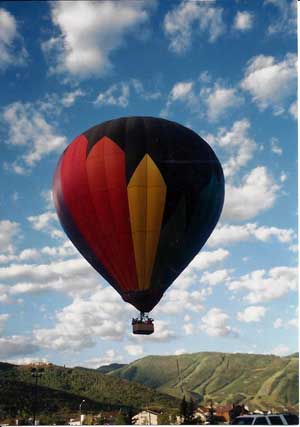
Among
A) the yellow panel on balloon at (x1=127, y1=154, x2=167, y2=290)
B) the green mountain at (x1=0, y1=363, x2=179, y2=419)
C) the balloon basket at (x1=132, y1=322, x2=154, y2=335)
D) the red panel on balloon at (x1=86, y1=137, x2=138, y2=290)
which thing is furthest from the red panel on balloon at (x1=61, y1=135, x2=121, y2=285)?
the green mountain at (x1=0, y1=363, x2=179, y2=419)

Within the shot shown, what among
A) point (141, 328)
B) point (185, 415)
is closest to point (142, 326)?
point (141, 328)

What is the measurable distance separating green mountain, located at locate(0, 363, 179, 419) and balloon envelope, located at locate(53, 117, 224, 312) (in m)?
80.1

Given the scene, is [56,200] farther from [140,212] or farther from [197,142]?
[197,142]

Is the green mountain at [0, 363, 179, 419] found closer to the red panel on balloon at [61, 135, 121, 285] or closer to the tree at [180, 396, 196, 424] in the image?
the tree at [180, 396, 196, 424]

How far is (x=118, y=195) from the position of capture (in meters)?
33.2

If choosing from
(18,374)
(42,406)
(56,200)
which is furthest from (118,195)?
(18,374)

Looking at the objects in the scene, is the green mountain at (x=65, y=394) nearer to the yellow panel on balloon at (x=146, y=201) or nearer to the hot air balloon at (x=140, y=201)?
the hot air balloon at (x=140, y=201)

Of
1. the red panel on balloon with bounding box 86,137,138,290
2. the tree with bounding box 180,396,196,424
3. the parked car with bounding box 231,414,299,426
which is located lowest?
the tree with bounding box 180,396,196,424

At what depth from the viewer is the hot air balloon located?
33.2 metres

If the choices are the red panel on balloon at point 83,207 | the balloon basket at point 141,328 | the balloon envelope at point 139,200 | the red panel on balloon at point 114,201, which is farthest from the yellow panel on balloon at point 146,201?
the balloon basket at point 141,328

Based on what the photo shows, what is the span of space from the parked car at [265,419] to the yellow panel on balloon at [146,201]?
16.4 metres

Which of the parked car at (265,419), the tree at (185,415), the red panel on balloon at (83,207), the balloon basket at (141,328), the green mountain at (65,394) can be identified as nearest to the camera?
the parked car at (265,419)

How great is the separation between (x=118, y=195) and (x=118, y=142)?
329 centimetres

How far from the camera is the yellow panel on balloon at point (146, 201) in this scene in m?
33.2
